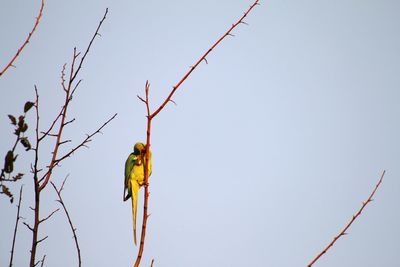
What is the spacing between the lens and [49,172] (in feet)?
6.15

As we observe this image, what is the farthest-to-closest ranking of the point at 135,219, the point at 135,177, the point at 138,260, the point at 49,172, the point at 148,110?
the point at 135,177 → the point at 135,219 → the point at 49,172 → the point at 148,110 → the point at 138,260

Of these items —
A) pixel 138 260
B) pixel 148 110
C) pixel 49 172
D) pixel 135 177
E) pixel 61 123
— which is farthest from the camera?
pixel 135 177

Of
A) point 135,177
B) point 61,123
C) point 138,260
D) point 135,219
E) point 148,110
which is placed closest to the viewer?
point 138,260

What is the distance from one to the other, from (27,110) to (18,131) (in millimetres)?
150

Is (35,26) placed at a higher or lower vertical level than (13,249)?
higher

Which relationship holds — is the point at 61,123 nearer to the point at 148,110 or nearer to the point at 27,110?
the point at 27,110

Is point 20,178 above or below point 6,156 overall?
below

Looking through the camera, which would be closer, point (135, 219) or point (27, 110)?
point (27, 110)

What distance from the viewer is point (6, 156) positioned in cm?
166

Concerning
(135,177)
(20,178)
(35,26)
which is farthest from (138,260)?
(135,177)

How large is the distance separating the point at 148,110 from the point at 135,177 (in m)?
4.30

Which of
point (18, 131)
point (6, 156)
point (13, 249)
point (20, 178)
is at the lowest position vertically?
point (13, 249)

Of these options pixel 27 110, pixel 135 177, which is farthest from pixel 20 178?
pixel 135 177

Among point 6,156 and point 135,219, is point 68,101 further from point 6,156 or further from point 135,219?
point 135,219
